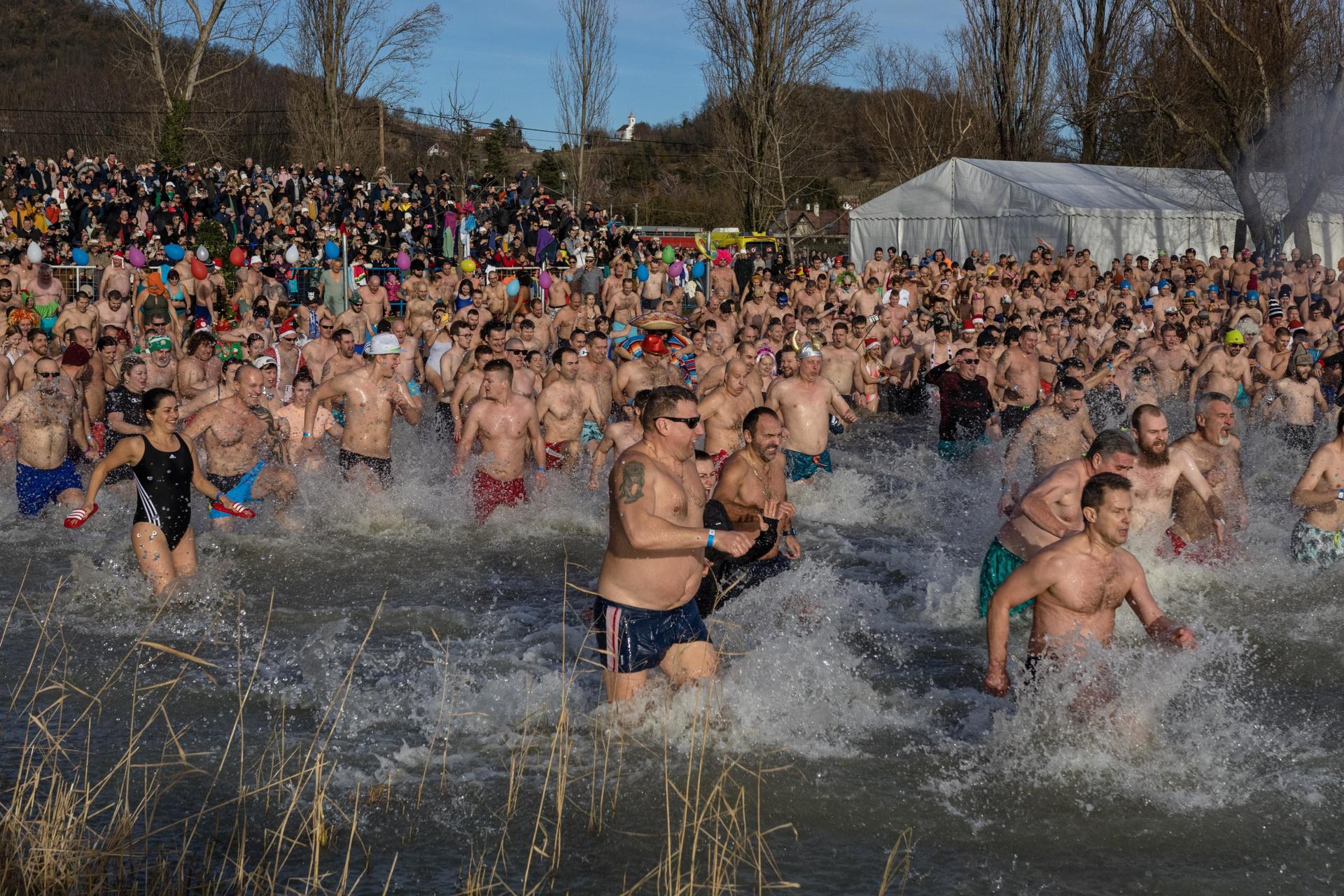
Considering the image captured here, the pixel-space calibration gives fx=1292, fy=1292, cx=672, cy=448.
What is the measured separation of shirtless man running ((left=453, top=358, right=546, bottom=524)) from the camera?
8875mm

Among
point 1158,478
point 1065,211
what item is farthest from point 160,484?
point 1065,211

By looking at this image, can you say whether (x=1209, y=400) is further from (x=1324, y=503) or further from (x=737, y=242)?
(x=737, y=242)

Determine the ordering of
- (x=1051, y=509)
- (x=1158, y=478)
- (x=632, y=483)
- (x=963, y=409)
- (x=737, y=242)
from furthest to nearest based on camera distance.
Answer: (x=737, y=242) < (x=963, y=409) < (x=1158, y=478) < (x=1051, y=509) < (x=632, y=483)

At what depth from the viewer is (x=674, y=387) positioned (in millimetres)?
4832

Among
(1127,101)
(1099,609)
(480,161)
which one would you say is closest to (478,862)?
(1099,609)

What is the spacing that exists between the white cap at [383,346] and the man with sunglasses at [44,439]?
211cm

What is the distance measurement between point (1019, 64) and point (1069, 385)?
3257 cm

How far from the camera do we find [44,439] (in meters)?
8.91

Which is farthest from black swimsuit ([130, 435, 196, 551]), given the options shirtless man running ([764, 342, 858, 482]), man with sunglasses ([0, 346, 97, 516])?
shirtless man running ([764, 342, 858, 482])

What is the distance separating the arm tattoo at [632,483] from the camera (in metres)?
4.75

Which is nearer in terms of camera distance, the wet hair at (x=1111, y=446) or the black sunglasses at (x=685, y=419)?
the black sunglasses at (x=685, y=419)

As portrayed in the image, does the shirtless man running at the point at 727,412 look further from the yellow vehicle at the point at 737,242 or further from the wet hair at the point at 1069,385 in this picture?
the yellow vehicle at the point at 737,242

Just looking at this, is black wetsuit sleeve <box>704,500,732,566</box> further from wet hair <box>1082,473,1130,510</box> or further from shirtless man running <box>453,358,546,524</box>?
shirtless man running <box>453,358,546,524</box>

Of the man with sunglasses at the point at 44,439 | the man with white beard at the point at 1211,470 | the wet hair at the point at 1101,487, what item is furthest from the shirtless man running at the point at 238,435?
the man with white beard at the point at 1211,470
